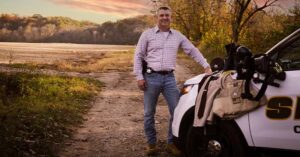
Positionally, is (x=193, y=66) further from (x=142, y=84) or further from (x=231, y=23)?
(x=142, y=84)

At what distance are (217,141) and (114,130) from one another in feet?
13.1

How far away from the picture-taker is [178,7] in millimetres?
44750

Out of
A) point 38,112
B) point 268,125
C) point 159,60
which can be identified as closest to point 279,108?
point 268,125

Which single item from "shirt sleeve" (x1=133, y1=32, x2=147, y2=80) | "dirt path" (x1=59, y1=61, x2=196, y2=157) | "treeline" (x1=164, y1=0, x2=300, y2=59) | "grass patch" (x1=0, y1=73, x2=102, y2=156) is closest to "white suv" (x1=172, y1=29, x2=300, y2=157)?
"shirt sleeve" (x1=133, y1=32, x2=147, y2=80)

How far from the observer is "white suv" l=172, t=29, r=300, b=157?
4.87 metres

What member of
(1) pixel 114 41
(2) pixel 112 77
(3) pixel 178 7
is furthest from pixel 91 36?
(2) pixel 112 77

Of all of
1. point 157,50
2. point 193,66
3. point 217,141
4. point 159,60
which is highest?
point 157,50

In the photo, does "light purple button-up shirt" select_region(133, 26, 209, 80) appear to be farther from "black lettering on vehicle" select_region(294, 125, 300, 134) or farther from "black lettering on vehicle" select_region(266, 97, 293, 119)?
"black lettering on vehicle" select_region(294, 125, 300, 134)

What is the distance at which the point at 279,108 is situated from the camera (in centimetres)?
494

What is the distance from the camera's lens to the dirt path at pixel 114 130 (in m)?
7.70

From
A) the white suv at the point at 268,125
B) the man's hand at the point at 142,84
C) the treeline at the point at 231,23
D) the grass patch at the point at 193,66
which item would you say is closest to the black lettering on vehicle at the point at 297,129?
the white suv at the point at 268,125

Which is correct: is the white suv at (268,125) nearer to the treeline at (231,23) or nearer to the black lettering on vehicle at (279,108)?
the black lettering on vehicle at (279,108)

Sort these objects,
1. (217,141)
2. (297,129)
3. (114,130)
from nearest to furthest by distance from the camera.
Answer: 1. (297,129)
2. (217,141)
3. (114,130)

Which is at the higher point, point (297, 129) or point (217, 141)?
point (297, 129)
